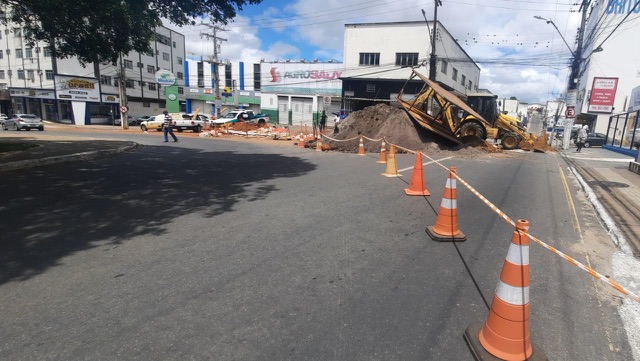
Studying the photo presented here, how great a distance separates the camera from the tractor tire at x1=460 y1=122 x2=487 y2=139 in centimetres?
1900

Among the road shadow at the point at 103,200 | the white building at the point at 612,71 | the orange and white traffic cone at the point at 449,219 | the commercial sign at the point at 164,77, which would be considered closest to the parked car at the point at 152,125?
the commercial sign at the point at 164,77

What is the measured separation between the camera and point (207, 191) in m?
7.62

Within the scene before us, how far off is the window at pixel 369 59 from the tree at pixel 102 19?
3040 centimetres

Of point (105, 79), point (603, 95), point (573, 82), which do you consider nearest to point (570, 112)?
point (573, 82)

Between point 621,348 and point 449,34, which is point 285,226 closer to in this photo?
point 621,348

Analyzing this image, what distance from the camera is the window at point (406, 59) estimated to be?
37.3 metres

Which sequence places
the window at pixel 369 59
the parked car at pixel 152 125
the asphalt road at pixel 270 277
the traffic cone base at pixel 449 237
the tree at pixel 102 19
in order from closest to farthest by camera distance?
the asphalt road at pixel 270 277 < the traffic cone base at pixel 449 237 < the tree at pixel 102 19 < the parked car at pixel 152 125 < the window at pixel 369 59

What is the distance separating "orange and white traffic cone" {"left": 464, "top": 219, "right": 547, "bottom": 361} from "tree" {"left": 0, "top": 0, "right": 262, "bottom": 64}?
9.32m

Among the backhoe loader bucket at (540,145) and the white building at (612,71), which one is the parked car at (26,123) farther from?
the white building at (612,71)

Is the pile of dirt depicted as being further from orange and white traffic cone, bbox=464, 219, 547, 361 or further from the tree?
orange and white traffic cone, bbox=464, 219, 547, 361

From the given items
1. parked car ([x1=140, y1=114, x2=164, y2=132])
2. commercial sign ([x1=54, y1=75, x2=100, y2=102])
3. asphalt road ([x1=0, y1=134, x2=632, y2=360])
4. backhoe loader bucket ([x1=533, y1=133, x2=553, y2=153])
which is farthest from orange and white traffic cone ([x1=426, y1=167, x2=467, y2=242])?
commercial sign ([x1=54, y1=75, x2=100, y2=102])

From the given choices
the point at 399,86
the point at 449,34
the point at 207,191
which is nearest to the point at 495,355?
the point at 207,191

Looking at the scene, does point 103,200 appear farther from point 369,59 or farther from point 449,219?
point 369,59

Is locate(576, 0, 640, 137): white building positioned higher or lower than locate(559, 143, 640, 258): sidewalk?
higher
